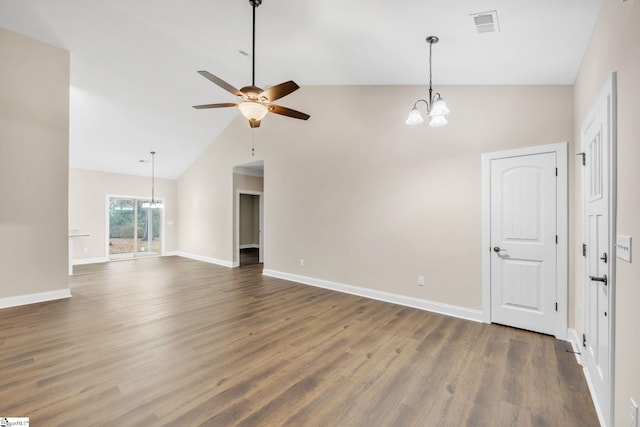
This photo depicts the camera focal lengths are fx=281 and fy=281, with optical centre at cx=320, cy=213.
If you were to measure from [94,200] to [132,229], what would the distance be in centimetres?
142

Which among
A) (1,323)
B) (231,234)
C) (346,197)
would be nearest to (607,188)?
(346,197)

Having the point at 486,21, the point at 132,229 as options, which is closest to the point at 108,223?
the point at 132,229

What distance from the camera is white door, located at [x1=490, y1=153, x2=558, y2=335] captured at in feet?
10.4

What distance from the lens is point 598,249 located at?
2.07 metres

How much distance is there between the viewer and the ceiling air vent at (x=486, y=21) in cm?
225

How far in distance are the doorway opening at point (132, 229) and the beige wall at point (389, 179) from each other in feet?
17.3

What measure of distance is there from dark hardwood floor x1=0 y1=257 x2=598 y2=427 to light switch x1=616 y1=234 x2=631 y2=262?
47.8 inches

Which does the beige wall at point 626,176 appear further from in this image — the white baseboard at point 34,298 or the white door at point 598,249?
the white baseboard at point 34,298

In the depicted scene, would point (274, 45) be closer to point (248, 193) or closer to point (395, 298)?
point (395, 298)

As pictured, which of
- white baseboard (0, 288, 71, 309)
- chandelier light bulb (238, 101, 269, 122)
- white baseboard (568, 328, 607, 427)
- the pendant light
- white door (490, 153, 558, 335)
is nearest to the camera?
white baseboard (568, 328, 607, 427)

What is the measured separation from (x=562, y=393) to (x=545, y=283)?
1365 millimetres

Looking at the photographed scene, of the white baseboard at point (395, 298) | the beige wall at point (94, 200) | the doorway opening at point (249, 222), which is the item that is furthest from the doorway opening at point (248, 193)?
the beige wall at point (94, 200)

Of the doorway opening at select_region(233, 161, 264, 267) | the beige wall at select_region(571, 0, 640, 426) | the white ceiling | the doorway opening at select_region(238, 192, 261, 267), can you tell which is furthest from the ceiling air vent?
the doorway opening at select_region(238, 192, 261, 267)

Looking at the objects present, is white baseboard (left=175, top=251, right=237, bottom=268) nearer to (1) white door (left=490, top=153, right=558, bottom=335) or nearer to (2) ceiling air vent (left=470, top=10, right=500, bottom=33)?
(1) white door (left=490, top=153, right=558, bottom=335)
